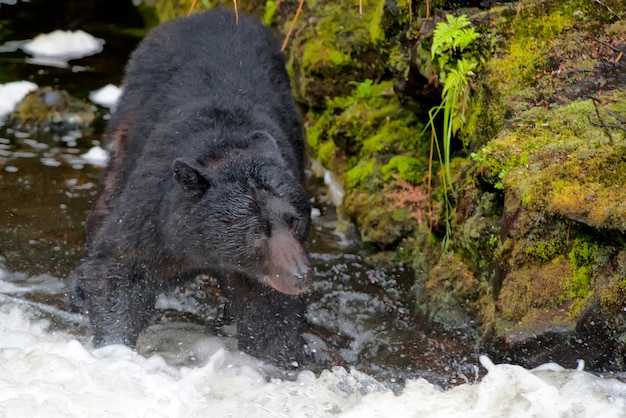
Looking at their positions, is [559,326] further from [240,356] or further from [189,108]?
[189,108]

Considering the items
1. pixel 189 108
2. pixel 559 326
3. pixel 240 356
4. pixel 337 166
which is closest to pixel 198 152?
pixel 189 108

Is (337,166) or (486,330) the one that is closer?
(486,330)

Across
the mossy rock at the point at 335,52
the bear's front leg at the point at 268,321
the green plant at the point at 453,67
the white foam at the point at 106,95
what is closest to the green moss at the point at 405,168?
the green plant at the point at 453,67

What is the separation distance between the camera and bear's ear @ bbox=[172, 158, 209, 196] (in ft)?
19.2

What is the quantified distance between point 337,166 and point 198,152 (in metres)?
3.63

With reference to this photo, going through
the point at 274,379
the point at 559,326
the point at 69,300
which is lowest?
the point at 69,300

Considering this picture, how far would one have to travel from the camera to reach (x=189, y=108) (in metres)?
6.79

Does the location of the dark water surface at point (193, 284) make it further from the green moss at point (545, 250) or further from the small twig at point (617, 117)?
the small twig at point (617, 117)

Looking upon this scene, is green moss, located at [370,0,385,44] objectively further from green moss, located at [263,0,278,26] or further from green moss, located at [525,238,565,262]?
green moss, located at [525,238,565,262]

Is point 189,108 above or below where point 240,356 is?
above

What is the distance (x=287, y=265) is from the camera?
579cm

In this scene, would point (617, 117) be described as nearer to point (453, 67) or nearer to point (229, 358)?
point (453, 67)

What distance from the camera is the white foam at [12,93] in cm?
1147

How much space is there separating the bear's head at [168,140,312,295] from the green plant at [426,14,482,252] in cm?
164
